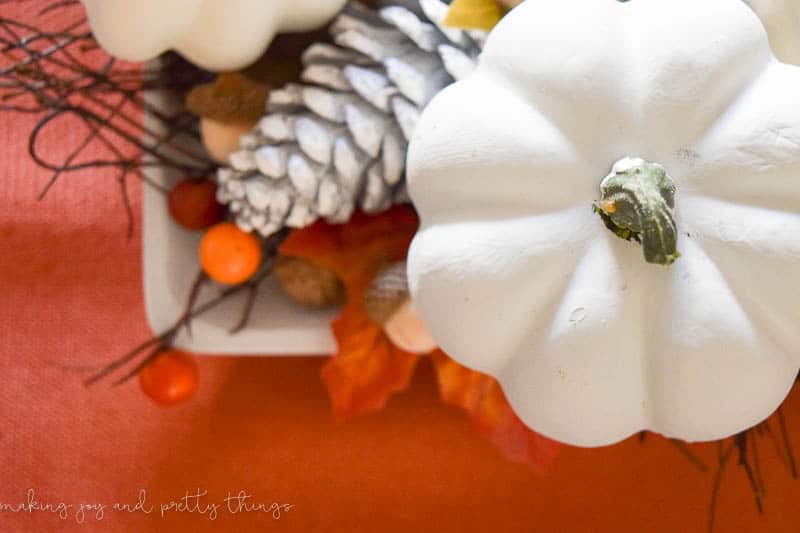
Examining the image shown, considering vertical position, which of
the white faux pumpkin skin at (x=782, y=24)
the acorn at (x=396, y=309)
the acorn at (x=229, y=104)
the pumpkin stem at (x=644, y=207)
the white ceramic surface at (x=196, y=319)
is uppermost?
the white faux pumpkin skin at (x=782, y=24)

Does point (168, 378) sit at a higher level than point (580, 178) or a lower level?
lower

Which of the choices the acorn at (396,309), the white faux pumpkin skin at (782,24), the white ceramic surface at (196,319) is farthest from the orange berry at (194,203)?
the white faux pumpkin skin at (782,24)

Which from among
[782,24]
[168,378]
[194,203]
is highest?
[782,24]

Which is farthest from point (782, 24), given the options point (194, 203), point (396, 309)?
point (194, 203)

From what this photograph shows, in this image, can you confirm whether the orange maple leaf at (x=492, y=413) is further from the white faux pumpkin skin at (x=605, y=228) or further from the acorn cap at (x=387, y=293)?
the white faux pumpkin skin at (x=605, y=228)

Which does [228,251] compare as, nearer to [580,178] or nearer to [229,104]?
[229,104]
